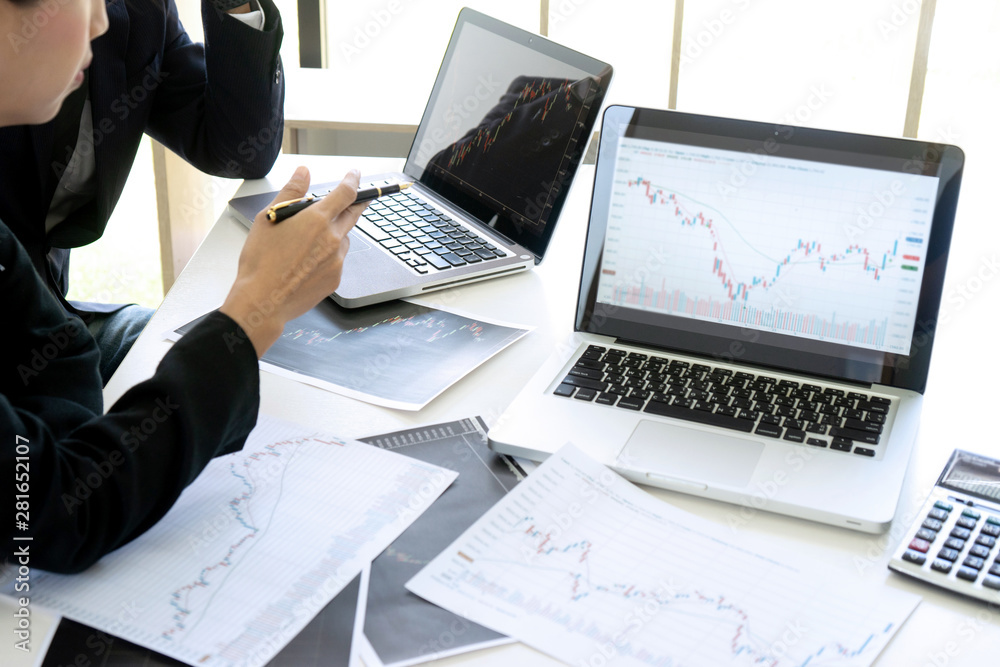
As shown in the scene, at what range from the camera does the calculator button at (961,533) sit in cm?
70

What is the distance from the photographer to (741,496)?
77 cm

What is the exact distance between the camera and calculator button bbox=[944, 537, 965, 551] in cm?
69

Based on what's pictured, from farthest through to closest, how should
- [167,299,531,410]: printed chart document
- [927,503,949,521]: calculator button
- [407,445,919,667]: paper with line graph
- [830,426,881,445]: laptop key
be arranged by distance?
[167,299,531,410]: printed chart document < [830,426,881,445]: laptop key < [927,503,949,521]: calculator button < [407,445,919,667]: paper with line graph

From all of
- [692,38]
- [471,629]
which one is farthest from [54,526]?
[692,38]

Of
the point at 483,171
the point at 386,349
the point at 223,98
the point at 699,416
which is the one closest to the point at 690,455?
the point at 699,416

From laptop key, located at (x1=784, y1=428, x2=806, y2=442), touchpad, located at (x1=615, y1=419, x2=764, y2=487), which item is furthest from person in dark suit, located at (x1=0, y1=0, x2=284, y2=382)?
laptop key, located at (x1=784, y1=428, x2=806, y2=442)

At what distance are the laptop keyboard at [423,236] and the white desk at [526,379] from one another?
5 cm

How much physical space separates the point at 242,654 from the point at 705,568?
35 centimetres

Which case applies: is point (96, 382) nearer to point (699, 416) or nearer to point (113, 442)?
point (113, 442)

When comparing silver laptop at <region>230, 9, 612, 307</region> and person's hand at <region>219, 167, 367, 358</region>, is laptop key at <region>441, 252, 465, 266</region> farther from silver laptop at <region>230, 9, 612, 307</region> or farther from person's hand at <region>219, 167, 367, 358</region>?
person's hand at <region>219, 167, 367, 358</region>

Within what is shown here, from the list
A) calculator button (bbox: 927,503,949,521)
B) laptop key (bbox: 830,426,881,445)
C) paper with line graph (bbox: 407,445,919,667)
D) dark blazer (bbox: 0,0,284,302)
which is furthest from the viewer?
dark blazer (bbox: 0,0,284,302)

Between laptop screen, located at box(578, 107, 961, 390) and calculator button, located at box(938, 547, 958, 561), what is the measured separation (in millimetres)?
Result: 235

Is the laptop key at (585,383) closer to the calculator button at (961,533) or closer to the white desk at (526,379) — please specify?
the white desk at (526,379)

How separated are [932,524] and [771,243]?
13.1 inches
